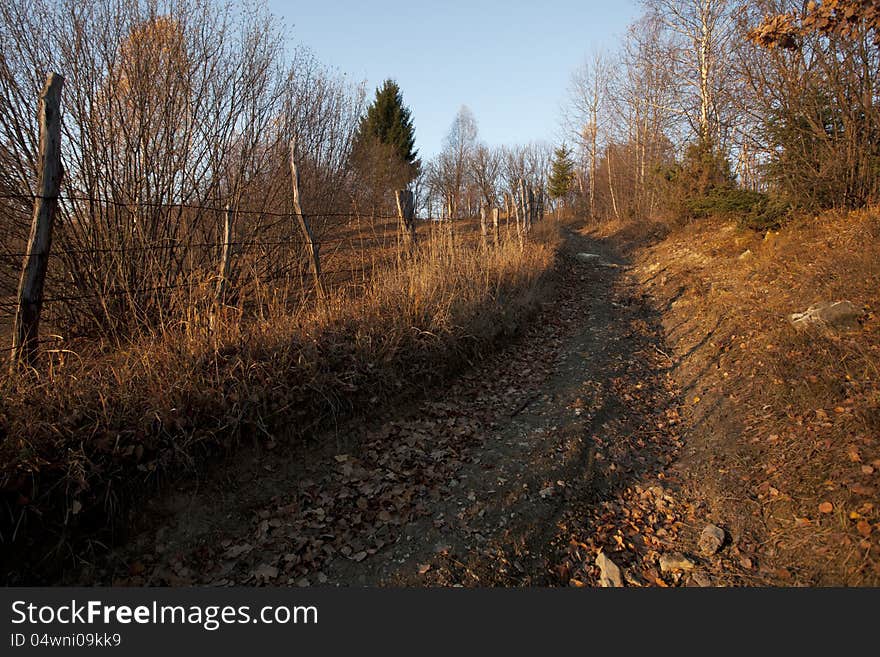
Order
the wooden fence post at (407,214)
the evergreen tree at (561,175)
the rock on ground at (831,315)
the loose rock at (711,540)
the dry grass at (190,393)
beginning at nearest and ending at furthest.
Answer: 1. the dry grass at (190,393)
2. the loose rock at (711,540)
3. the rock on ground at (831,315)
4. the wooden fence post at (407,214)
5. the evergreen tree at (561,175)

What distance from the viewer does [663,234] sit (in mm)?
17094

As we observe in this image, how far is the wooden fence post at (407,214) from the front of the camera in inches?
288

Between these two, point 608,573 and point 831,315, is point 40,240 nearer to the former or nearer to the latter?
point 608,573

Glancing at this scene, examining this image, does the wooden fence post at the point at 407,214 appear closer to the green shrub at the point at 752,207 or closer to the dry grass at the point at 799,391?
the dry grass at the point at 799,391

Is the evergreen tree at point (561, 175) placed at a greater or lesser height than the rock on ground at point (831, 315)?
greater

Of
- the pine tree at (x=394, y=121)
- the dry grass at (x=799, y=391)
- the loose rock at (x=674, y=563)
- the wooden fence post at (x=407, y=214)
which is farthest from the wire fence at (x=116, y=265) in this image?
the pine tree at (x=394, y=121)

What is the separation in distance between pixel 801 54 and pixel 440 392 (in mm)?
10140

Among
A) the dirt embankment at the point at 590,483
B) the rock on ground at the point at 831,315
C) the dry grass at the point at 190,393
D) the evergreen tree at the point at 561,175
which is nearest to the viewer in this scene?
the dry grass at the point at 190,393

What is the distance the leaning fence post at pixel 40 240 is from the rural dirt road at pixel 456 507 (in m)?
1.81

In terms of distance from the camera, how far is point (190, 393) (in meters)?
3.47

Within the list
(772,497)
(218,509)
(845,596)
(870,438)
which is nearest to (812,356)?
(870,438)

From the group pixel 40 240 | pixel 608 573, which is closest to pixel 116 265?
pixel 40 240

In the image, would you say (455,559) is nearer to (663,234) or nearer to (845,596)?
(845,596)

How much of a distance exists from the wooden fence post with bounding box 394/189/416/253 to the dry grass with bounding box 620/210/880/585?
4.61m
